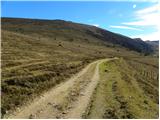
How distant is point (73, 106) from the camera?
27219 mm

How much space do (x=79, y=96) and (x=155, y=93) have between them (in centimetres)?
1916

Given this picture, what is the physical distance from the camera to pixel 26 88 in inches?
1264

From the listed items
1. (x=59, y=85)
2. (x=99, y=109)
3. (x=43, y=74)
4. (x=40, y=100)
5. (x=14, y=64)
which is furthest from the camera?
(x=14, y=64)

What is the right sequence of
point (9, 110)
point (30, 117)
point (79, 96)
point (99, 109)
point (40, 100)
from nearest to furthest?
1. point (30, 117)
2. point (9, 110)
3. point (99, 109)
4. point (40, 100)
5. point (79, 96)

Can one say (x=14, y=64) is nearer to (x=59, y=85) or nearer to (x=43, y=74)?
(x=43, y=74)

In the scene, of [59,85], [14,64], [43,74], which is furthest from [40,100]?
[14,64]

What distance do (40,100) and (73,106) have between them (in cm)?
342

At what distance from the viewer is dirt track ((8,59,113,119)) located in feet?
79.7

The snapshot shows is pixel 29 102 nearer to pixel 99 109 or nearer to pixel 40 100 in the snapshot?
pixel 40 100

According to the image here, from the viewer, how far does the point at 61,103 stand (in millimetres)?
28078

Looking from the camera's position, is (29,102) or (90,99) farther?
(90,99)

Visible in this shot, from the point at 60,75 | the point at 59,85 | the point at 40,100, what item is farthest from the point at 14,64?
the point at 40,100

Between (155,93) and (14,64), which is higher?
(14,64)

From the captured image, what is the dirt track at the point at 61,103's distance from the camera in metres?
24.3
